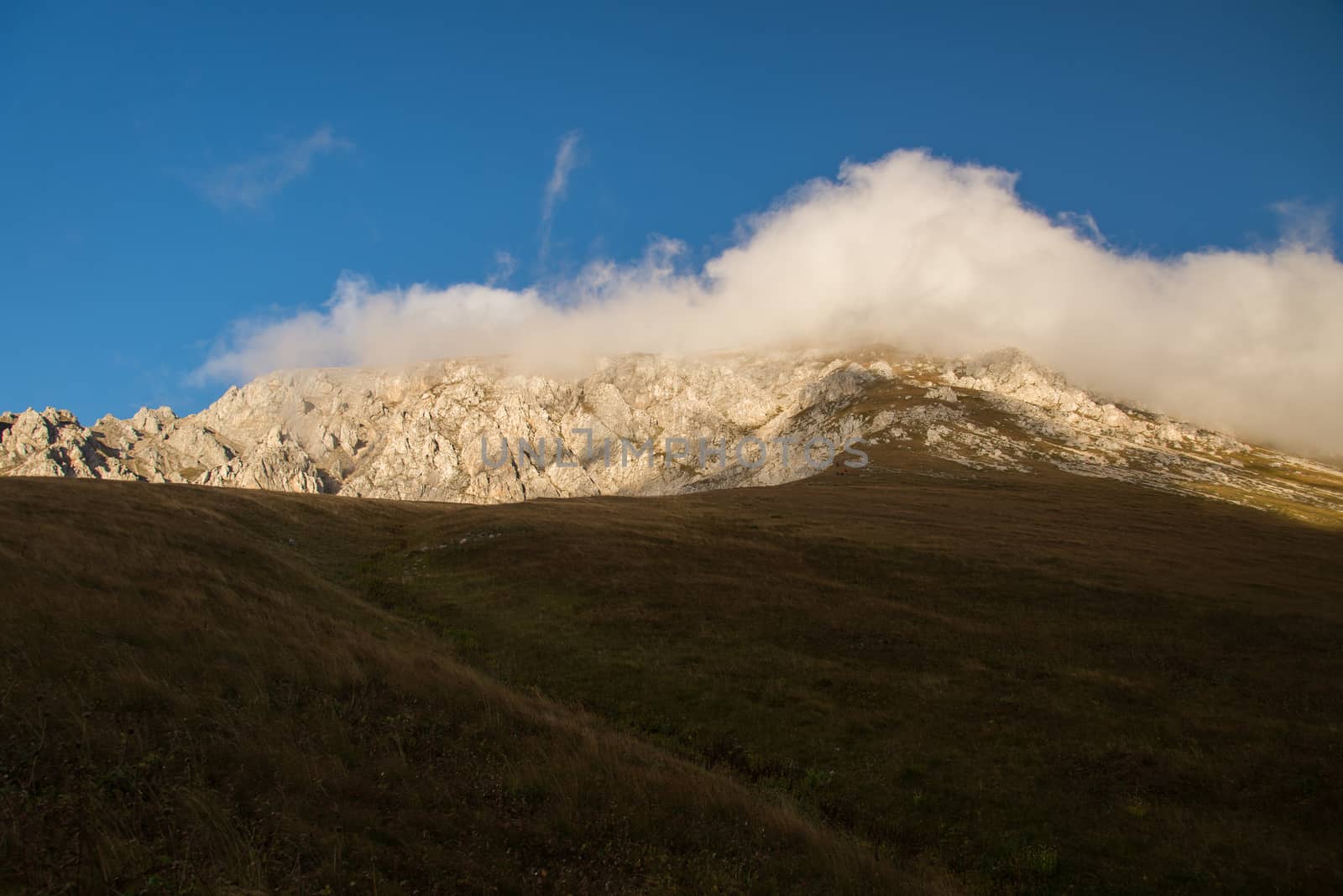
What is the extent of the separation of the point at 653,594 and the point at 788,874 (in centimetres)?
2339

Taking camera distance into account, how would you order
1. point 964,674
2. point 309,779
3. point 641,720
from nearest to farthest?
point 309,779, point 641,720, point 964,674

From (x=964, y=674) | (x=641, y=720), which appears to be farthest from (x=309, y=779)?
(x=964, y=674)

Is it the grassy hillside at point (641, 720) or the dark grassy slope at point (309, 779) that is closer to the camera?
the dark grassy slope at point (309, 779)

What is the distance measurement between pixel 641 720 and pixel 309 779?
1088cm

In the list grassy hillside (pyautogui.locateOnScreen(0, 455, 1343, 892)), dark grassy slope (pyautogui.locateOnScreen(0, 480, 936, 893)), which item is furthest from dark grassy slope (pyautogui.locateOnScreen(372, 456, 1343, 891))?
dark grassy slope (pyautogui.locateOnScreen(0, 480, 936, 893))

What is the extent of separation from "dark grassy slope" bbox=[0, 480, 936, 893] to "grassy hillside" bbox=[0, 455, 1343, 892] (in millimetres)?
62

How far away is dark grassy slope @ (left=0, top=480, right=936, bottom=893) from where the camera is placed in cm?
782

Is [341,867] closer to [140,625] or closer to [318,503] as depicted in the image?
[140,625]

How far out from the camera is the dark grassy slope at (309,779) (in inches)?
308

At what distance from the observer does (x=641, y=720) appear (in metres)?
19.3

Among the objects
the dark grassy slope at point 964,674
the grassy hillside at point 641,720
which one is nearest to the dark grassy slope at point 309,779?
the grassy hillside at point 641,720

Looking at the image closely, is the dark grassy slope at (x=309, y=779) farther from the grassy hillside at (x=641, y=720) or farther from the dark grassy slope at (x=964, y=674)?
the dark grassy slope at (x=964, y=674)

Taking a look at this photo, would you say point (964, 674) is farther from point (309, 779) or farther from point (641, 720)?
point (309, 779)

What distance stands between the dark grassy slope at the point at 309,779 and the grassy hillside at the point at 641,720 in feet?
0.20
